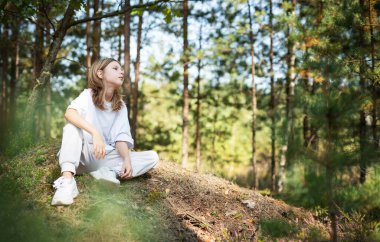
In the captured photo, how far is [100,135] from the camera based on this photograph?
14.8 ft

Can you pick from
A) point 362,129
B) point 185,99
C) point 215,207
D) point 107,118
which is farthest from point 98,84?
point 185,99

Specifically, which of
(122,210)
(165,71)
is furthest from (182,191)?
(165,71)

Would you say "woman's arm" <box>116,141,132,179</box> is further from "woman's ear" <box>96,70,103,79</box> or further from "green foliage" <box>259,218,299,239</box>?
"green foliage" <box>259,218,299,239</box>

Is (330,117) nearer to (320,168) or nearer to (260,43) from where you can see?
(320,168)

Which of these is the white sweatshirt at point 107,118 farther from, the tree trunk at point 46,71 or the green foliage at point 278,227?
the tree trunk at point 46,71

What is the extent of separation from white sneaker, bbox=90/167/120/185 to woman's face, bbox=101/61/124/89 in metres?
1.05

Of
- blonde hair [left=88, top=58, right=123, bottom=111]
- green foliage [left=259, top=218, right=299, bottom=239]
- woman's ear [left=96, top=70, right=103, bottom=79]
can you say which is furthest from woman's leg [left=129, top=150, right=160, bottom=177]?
green foliage [left=259, top=218, right=299, bottom=239]

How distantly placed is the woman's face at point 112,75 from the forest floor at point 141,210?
123 centimetres

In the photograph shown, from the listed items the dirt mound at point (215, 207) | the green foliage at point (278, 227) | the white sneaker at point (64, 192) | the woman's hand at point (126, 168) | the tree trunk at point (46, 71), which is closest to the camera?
the green foliage at point (278, 227)

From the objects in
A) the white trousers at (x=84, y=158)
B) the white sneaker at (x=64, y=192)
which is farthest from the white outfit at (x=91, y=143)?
the white sneaker at (x=64, y=192)

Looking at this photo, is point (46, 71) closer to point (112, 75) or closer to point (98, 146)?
point (112, 75)

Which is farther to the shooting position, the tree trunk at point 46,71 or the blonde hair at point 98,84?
the tree trunk at point 46,71

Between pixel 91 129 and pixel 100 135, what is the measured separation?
0.50 ft

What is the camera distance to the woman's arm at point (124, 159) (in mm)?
4840
